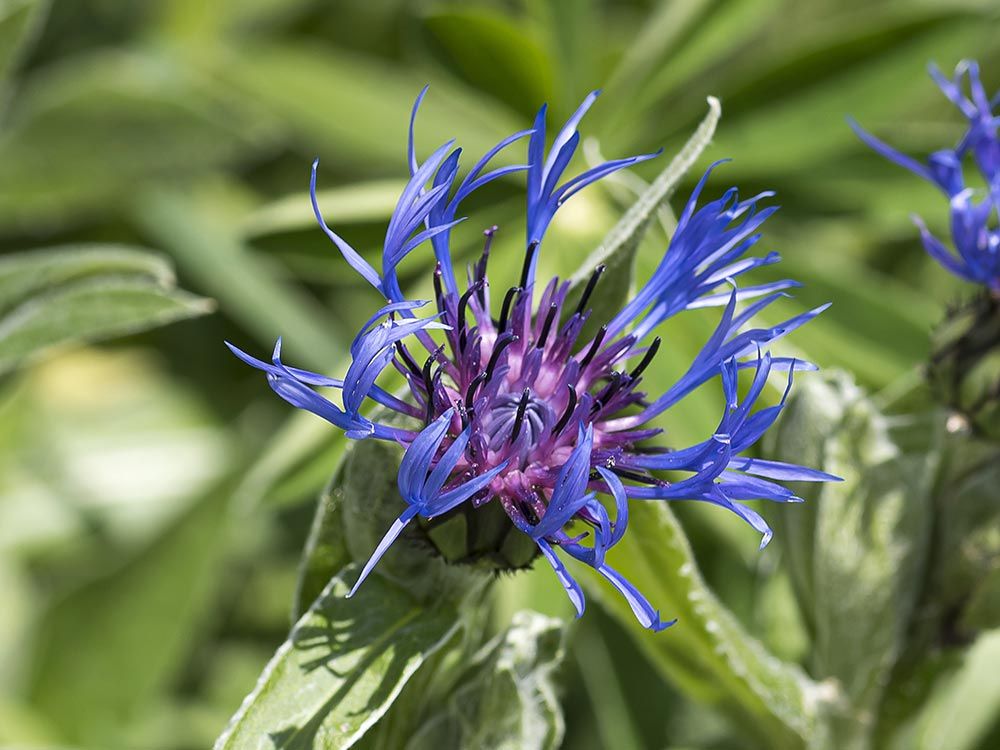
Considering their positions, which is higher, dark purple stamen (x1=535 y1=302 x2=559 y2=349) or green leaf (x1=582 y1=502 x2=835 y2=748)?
dark purple stamen (x1=535 y1=302 x2=559 y2=349)

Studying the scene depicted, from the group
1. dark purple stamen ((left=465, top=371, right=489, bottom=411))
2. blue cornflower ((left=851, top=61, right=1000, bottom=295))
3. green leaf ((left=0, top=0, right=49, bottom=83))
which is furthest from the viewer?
green leaf ((left=0, top=0, right=49, bottom=83))

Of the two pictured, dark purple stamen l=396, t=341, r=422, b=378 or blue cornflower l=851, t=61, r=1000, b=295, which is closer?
dark purple stamen l=396, t=341, r=422, b=378

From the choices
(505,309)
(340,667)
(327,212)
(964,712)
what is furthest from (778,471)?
(327,212)

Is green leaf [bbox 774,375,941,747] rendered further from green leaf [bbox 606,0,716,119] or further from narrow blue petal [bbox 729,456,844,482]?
green leaf [bbox 606,0,716,119]

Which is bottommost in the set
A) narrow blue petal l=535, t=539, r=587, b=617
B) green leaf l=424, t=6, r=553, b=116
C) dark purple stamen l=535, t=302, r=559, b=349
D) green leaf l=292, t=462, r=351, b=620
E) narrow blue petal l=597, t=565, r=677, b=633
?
narrow blue petal l=597, t=565, r=677, b=633

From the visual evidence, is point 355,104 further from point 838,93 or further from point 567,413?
point 567,413

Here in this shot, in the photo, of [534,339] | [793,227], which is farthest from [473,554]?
[793,227]

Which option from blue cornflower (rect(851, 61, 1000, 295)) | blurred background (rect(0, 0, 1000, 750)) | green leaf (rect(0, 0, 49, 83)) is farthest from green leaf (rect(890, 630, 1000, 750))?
green leaf (rect(0, 0, 49, 83))

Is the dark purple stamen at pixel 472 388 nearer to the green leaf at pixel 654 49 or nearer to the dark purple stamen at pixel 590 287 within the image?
the dark purple stamen at pixel 590 287

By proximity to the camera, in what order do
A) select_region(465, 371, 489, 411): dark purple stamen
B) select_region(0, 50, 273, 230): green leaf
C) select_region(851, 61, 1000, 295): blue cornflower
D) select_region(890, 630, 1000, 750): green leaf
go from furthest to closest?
select_region(0, 50, 273, 230): green leaf
select_region(890, 630, 1000, 750): green leaf
select_region(851, 61, 1000, 295): blue cornflower
select_region(465, 371, 489, 411): dark purple stamen
